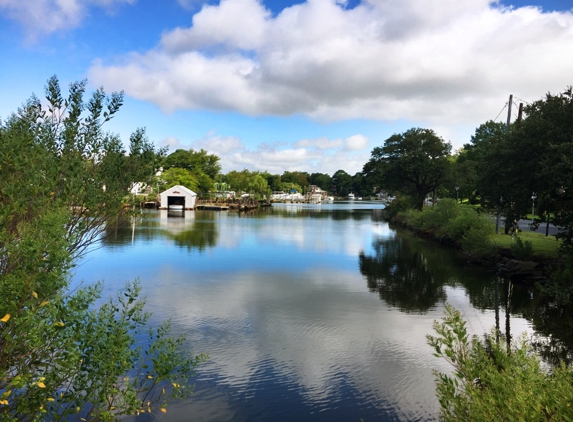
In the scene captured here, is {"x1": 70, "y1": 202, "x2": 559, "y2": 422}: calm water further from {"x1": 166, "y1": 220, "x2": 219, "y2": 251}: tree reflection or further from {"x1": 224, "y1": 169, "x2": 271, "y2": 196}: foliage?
{"x1": 224, "y1": 169, "x2": 271, "y2": 196}: foliage

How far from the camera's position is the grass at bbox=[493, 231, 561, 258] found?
23828mm

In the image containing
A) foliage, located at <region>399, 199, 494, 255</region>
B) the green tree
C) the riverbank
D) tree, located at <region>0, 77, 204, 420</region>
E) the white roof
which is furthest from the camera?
the green tree

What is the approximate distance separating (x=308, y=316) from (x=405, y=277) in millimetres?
10120

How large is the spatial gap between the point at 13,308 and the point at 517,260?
82.2 feet

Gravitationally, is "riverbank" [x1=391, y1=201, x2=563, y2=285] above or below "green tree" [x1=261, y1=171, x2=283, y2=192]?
below

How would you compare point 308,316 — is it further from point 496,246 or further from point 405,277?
point 496,246

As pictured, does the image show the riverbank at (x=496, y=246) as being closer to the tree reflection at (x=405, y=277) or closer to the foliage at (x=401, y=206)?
the tree reflection at (x=405, y=277)

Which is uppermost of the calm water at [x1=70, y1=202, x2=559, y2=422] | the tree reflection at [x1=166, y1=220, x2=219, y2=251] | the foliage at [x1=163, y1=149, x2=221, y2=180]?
the foliage at [x1=163, y1=149, x2=221, y2=180]

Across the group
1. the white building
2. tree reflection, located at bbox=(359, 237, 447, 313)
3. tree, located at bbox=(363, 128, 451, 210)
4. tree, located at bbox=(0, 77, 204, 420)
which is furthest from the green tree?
tree, located at bbox=(0, 77, 204, 420)

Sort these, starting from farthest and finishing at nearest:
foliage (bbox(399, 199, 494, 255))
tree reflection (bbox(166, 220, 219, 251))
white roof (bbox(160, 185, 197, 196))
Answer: white roof (bbox(160, 185, 197, 196)) → tree reflection (bbox(166, 220, 219, 251)) → foliage (bbox(399, 199, 494, 255))

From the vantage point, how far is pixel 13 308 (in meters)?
4.48

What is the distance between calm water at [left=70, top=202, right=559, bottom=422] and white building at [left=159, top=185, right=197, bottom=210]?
157 feet

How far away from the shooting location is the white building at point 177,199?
268 feet

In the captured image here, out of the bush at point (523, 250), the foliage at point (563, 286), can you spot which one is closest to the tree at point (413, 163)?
the bush at point (523, 250)
